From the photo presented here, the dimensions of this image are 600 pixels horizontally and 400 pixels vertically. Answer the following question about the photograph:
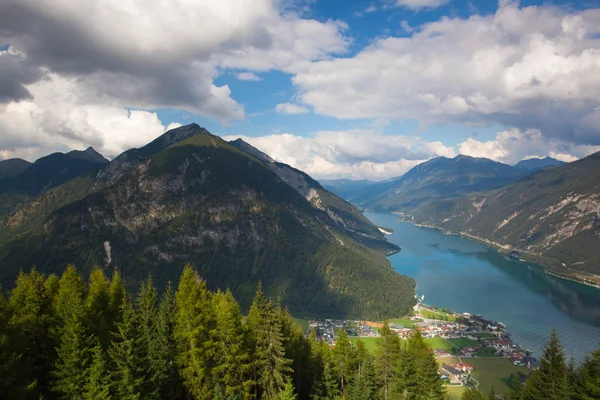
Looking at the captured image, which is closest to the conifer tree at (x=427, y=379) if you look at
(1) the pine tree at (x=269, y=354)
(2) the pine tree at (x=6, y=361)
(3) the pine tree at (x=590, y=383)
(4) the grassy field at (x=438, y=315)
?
(3) the pine tree at (x=590, y=383)

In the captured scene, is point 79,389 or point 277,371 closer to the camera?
point 79,389

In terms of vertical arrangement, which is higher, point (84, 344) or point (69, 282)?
point (69, 282)

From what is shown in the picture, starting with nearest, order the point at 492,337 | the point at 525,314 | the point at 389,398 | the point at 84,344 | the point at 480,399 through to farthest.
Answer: the point at 84,344
the point at 389,398
the point at 480,399
the point at 492,337
the point at 525,314

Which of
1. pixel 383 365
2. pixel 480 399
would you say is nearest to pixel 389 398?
pixel 383 365

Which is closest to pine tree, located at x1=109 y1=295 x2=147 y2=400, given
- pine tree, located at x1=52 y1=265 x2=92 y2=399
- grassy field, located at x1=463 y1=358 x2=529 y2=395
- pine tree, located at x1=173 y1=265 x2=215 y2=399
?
pine tree, located at x1=52 y1=265 x2=92 y2=399

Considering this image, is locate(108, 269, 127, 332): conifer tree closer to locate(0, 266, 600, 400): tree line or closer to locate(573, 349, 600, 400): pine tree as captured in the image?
locate(0, 266, 600, 400): tree line

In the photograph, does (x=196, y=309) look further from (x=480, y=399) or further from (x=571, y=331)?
(x=571, y=331)

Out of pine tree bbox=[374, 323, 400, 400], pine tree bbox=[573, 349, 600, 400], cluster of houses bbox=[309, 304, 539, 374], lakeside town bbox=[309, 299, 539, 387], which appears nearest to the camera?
pine tree bbox=[573, 349, 600, 400]

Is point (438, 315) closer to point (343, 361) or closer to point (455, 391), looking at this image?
point (455, 391)
